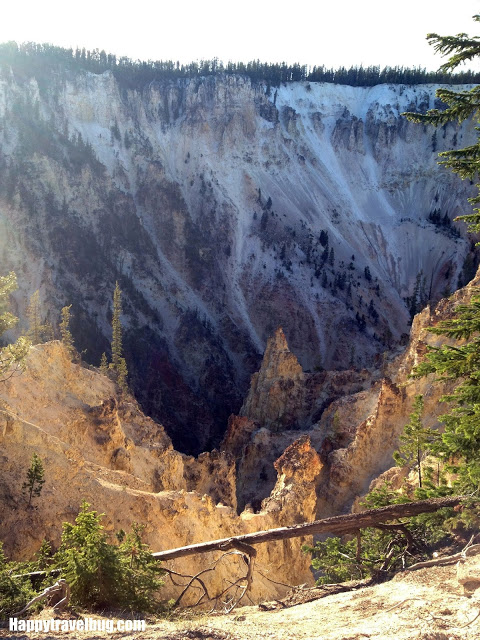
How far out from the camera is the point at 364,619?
7422mm

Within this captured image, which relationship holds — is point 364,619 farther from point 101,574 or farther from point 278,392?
point 278,392

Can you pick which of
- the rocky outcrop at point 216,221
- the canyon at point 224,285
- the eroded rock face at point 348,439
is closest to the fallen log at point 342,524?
the canyon at point 224,285

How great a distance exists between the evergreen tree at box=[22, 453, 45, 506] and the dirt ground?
5.31 meters

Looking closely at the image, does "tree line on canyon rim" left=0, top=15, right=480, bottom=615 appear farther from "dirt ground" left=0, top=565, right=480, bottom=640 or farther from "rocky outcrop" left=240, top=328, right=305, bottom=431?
"rocky outcrop" left=240, top=328, right=305, bottom=431

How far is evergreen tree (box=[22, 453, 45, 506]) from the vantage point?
13.5 metres

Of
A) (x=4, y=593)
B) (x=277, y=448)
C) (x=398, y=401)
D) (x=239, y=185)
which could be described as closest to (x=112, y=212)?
(x=239, y=185)

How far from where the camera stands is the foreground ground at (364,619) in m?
6.75

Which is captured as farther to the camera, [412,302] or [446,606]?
[412,302]

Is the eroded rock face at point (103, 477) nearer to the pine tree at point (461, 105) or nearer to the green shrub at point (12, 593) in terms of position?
the green shrub at point (12, 593)

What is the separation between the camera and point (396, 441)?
1163 inches

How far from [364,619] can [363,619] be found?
0.01 meters

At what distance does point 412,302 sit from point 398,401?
1884 inches

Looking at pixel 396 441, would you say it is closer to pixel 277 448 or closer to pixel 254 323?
pixel 277 448

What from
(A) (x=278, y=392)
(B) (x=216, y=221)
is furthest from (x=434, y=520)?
(B) (x=216, y=221)
